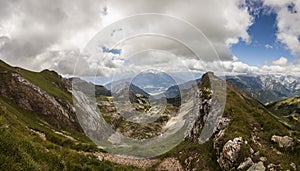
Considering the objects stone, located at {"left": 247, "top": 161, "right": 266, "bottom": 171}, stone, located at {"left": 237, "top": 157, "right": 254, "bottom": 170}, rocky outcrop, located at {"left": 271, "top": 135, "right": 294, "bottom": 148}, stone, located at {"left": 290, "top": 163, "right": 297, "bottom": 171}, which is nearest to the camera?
stone, located at {"left": 290, "top": 163, "right": 297, "bottom": 171}

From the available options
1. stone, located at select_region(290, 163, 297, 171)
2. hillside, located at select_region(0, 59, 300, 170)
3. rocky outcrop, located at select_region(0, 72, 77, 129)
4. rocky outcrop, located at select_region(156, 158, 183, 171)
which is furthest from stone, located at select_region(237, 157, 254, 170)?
rocky outcrop, located at select_region(0, 72, 77, 129)

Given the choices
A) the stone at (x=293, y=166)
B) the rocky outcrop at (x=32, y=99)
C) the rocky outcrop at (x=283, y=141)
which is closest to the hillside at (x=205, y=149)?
the rocky outcrop at (x=283, y=141)

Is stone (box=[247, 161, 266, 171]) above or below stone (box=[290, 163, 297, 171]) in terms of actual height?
below

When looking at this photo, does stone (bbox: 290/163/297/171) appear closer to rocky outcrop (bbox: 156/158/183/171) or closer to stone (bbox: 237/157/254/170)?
stone (bbox: 237/157/254/170)

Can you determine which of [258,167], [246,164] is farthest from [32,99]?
[258,167]

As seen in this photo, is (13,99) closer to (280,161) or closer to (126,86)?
(126,86)

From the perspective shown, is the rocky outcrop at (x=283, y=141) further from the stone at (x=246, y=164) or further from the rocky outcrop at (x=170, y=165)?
the rocky outcrop at (x=170, y=165)

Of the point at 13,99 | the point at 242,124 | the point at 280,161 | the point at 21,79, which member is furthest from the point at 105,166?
the point at 21,79
